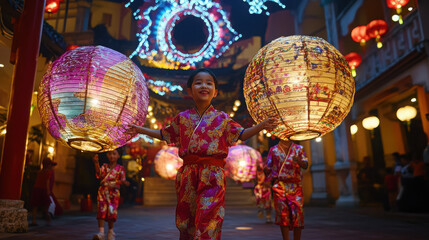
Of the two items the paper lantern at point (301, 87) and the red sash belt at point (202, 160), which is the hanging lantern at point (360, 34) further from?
the red sash belt at point (202, 160)

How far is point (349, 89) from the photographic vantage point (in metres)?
2.65

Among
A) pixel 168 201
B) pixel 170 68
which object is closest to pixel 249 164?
pixel 168 201

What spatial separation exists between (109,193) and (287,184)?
2.74m

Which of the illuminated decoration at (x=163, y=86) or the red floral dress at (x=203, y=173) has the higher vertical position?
the illuminated decoration at (x=163, y=86)

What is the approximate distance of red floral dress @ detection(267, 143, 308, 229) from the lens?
3719 millimetres

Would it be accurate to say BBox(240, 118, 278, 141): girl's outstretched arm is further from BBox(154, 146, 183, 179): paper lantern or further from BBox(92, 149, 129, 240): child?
BBox(154, 146, 183, 179): paper lantern

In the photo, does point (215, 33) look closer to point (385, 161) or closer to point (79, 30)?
point (79, 30)

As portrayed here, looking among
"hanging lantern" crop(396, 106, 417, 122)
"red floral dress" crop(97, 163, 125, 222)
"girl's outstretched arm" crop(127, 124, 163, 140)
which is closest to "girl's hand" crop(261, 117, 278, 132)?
"girl's outstretched arm" crop(127, 124, 163, 140)

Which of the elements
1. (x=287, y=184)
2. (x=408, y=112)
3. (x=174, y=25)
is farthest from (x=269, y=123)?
(x=174, y=25)

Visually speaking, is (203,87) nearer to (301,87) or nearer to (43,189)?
(301,87)

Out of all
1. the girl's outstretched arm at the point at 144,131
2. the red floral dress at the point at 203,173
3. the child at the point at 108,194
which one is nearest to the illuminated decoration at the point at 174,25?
the child at the point at 108,194

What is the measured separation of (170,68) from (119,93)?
49.1ft

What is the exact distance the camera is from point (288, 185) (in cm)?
389

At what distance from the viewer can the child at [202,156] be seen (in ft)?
6.73
